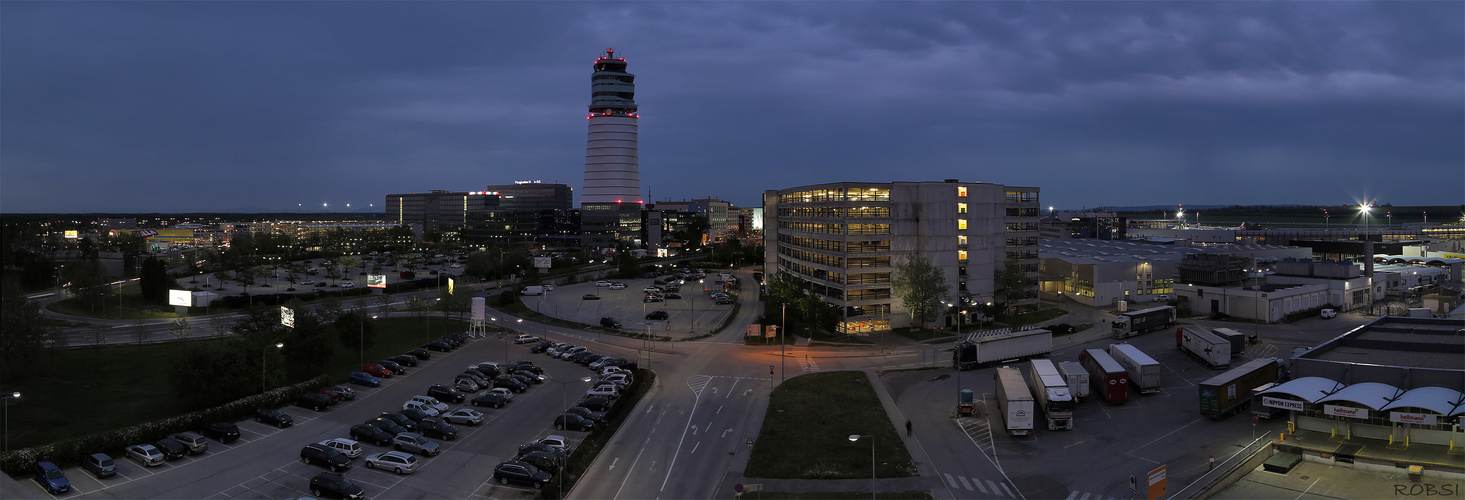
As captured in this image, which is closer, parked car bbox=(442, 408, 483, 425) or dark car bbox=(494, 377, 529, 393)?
parked car bbox=(442, 408, 483, 425)

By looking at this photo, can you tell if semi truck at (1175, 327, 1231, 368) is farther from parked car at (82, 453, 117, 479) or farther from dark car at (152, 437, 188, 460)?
parked car at (82, 453, 117, 479)

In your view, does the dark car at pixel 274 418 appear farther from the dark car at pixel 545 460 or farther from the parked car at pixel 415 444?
the dark car at pixel 545 460

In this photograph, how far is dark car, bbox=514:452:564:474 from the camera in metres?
30.5

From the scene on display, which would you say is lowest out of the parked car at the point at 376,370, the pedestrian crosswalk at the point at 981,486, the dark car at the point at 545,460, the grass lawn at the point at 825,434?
the pedestrian crosswalk at the point at 981,486

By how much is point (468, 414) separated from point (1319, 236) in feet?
547

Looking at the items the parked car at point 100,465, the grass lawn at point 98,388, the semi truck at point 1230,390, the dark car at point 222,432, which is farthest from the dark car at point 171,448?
the semi truck at point 1230,390

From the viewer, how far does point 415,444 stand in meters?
33.7

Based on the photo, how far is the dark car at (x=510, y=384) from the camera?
44.8 m

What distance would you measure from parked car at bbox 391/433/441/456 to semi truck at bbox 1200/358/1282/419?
1523 inches

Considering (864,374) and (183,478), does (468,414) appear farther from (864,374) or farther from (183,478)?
(864,374)

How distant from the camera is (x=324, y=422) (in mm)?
38188

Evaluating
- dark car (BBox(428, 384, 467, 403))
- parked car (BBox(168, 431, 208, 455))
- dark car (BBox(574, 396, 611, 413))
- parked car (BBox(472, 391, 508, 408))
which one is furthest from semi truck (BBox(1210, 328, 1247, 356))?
parked car (BBox(168, 431, 208, 455))

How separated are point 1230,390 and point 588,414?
110ft

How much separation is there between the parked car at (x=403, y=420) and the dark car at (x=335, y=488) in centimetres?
774
